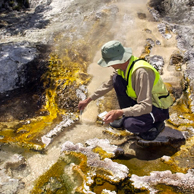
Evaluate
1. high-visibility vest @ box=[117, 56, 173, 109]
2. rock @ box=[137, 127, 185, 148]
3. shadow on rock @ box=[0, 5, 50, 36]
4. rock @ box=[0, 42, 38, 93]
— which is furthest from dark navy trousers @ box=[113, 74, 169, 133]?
shadow on rock @ box=[0, 5, 50, 36]

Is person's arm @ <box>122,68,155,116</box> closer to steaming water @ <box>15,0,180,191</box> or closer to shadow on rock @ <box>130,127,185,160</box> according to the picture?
shadow on rock @ <box>130,127,185,160</box>

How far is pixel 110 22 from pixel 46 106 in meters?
3.12

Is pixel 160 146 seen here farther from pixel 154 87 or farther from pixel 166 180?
pixel 154 87

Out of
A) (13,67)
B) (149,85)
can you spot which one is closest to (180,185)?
(149,85)

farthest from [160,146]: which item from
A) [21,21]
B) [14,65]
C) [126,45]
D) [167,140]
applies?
[21,21]

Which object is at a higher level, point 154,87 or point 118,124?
point 154,87

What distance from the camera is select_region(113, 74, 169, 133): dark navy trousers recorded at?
95.4 inches

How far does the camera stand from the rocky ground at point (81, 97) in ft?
7.36

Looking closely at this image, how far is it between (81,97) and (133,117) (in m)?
1.45

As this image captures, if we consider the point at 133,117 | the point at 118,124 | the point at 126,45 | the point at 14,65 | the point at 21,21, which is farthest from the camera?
the point at 21,21

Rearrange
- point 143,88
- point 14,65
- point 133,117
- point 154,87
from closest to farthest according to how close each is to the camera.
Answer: point 143,88 < point 154,87 < point 133,117 < point 14,65

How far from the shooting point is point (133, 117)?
8.04 ft

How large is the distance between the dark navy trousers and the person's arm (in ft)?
0.84

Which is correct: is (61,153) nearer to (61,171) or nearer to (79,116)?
(61,171)
